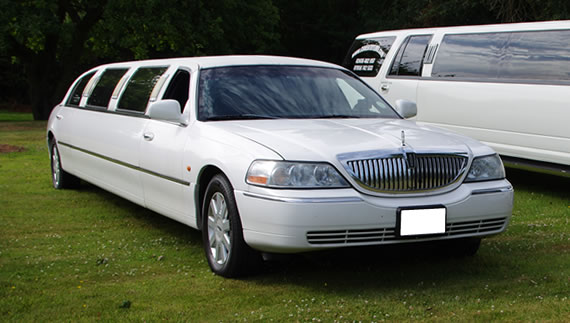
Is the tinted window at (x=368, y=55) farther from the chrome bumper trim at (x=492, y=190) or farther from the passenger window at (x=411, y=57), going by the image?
the chrome bumper trim at (x=492, y=190)

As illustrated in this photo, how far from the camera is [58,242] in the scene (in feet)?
20.2

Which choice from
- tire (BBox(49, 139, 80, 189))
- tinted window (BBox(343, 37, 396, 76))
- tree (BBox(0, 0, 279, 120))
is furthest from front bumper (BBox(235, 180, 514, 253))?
tree (BBox(0, 0, 279, 120))

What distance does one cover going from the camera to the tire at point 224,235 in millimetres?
4777

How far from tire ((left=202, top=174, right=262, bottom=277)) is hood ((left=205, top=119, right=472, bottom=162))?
1.36ft

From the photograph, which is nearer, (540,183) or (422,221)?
(422,221)

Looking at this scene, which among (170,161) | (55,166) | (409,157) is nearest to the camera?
(409,157)

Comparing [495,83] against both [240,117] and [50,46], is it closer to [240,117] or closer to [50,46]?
[240,117]

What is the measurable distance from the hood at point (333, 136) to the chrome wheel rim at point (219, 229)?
1.61ft

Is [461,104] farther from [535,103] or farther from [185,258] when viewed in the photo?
[185,258]

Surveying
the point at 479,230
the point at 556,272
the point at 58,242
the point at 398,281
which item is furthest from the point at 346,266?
the point at 58,242

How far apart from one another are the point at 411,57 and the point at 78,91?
14.2 ft

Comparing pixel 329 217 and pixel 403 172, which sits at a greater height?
pixel 403 172

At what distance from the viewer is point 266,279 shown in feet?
16.2

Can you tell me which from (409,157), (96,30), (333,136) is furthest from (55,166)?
(96,30)
